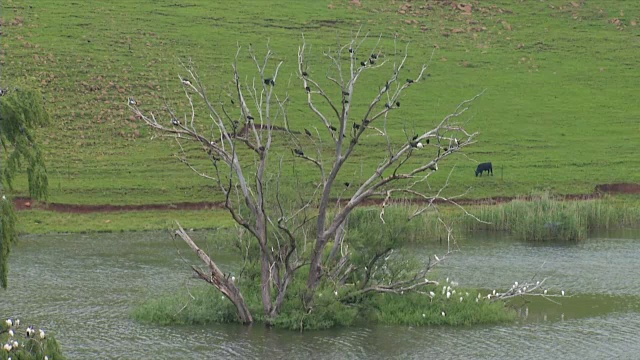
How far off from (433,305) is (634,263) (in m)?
10.8

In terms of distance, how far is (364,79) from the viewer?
68000mm

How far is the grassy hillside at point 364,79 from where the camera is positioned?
2063 inches

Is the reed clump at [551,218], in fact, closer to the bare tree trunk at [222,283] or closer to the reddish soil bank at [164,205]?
the reddish soil bank at [164,205]

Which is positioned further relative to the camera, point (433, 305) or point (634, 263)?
point (634, 263)

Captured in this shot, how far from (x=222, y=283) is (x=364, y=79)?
145 ft

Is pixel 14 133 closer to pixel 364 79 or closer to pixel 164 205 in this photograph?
pixel 164 205

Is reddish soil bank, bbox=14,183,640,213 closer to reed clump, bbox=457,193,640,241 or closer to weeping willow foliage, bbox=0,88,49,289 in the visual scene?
reed clump, bbox=457,193,640,241

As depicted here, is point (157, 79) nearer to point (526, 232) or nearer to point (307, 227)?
point (526, 232)

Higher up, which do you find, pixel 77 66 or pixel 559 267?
pixel 77 66

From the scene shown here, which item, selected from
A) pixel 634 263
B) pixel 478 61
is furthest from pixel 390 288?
pixel 478 61

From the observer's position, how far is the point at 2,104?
19.5 m

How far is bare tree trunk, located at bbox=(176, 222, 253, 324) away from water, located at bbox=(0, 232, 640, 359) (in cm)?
43

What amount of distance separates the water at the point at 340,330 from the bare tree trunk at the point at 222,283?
430 mm

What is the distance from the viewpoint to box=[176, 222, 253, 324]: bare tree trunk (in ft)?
81.0
